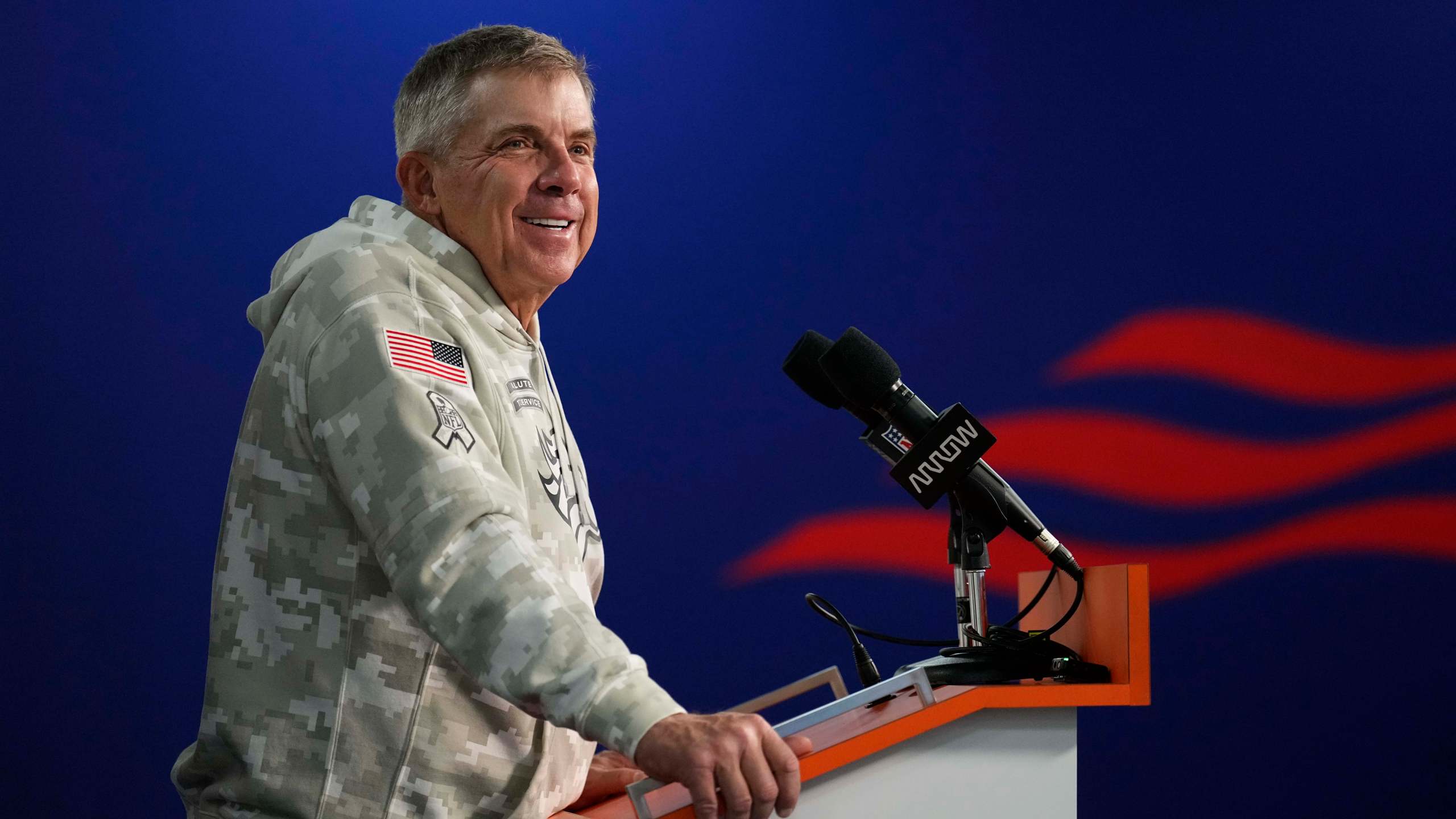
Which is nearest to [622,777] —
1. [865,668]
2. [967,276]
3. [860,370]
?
[865,668]

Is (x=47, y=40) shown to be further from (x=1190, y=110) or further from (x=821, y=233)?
(x=1190, y=110)

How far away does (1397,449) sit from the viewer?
289 centimetres

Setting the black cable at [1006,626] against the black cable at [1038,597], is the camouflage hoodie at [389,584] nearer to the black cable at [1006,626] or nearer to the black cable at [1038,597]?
the black cable at [1006,626]

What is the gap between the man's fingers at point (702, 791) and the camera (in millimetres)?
791

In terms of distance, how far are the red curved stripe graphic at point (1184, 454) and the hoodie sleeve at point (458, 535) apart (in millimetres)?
2144

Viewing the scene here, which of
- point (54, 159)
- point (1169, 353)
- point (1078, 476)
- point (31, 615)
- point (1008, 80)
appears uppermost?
point (1008, 80)

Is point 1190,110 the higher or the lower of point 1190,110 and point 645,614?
the higher

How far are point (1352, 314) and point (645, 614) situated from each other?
1.98 meters

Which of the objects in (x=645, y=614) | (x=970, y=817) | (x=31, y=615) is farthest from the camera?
(x=645, y=614)

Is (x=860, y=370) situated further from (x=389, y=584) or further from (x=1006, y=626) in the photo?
(x=389, y=584)

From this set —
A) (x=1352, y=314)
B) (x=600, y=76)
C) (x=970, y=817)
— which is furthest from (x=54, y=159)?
(x=1352, y=314)

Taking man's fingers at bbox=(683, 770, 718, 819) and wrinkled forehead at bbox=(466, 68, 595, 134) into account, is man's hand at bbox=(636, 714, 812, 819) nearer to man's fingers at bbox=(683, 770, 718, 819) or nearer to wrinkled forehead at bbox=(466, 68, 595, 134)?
man's fingers at bbox=(683, 770, 718, 819)

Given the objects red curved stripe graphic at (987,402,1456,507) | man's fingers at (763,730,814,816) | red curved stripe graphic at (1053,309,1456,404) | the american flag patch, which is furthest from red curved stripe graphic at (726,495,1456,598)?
man's fingers at (763,730,814,816)

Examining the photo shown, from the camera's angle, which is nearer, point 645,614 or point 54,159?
point 54,159
